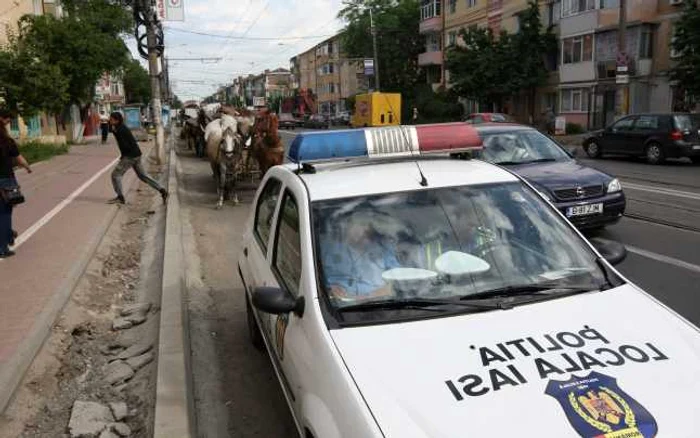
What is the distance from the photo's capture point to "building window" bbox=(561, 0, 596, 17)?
116 ft

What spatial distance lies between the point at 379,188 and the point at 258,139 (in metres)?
9.91

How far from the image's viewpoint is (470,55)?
41844mm

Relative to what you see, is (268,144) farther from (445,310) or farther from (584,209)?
(445,310)

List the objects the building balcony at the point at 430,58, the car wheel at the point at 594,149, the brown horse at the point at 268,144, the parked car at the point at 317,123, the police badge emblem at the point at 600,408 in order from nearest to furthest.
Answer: the police badge emblem at the point at 600,408 → the brown horse at the point at 268,144 → the car wheel at the point at 594,149 → the building balcony at the point at 430,58 → the parked car at the point at 317,123

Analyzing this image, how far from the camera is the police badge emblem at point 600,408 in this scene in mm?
2086

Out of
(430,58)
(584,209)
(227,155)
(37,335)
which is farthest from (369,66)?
(37,335)

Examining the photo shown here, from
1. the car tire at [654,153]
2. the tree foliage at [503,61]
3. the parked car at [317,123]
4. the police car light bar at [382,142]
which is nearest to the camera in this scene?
the police car light bar at [382,142]

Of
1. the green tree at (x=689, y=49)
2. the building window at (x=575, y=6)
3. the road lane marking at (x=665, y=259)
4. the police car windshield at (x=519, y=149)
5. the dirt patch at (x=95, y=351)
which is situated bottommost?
the dirt patch at (x=95, y=351)

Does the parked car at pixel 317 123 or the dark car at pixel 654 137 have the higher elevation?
the parked car at pixel 317 123

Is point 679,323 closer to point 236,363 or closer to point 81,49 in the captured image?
point 236,363

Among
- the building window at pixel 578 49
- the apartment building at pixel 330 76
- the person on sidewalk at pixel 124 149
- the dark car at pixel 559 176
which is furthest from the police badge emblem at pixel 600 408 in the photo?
the apartment building at pixel 330 76

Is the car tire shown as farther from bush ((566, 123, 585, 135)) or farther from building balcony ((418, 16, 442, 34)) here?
building balcony ((418, 16, 442, 34))

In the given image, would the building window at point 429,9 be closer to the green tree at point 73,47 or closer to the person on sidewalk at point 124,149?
the green tree at point 73,47

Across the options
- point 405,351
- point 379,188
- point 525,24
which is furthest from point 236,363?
point 525,24
